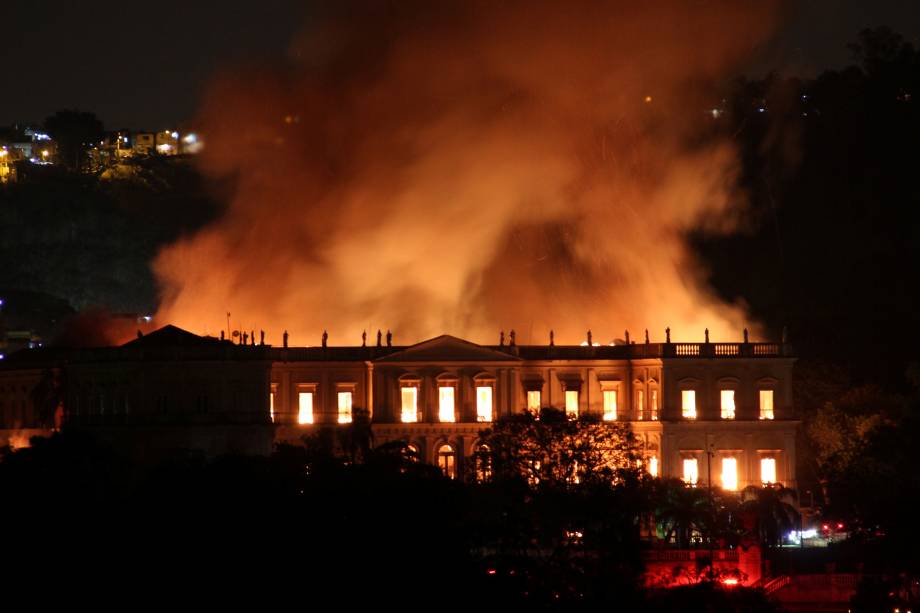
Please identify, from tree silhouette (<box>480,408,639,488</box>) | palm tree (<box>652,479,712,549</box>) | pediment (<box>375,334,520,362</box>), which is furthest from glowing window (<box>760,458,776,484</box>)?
palm tree (<box>652,479,712,549</box>)

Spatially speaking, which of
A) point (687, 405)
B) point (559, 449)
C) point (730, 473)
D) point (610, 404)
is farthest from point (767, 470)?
point (559, 449)

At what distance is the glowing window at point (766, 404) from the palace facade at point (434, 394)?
0.19 feet

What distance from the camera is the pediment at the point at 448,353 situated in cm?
9319

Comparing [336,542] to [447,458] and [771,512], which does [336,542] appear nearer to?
[771,512]

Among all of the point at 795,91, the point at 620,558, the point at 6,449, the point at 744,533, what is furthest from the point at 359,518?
the point at 795,91

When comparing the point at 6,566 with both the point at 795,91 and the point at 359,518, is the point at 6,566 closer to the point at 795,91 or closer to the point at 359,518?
the point at 359,518

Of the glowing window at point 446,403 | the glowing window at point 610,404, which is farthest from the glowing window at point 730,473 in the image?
the glowing window at point 446,403

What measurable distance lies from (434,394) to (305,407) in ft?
17.6

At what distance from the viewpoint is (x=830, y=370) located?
3994 inches

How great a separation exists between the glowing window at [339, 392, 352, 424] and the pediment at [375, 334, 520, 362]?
210cm

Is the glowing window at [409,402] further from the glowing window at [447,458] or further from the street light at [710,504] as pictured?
the street light at [710,504]

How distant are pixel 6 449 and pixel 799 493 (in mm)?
31416

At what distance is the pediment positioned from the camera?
93.2 meters

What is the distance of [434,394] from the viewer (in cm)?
9331
